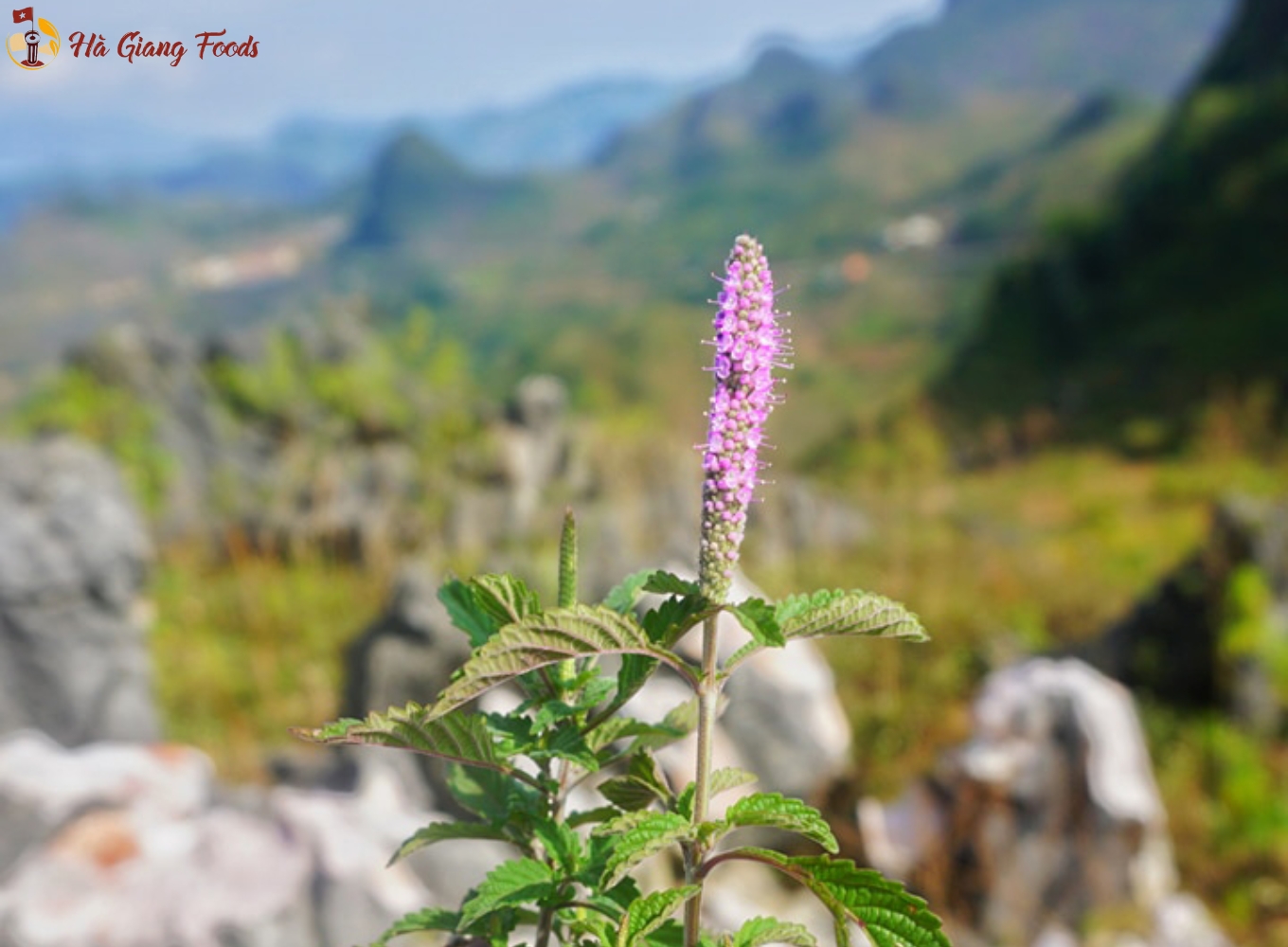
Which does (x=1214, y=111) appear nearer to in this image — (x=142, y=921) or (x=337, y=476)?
(x=337, y=476)

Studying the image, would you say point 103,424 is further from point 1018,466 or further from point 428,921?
point 1018,466

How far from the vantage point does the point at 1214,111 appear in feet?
237

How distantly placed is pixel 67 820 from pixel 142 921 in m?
0.81

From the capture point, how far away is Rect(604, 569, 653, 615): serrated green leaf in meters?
1.60

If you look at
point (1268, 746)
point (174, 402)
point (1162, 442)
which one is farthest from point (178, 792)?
point (1162, 442)

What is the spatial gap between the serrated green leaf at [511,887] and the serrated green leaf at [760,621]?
48 cm

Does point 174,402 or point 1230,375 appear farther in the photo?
point 1230,375

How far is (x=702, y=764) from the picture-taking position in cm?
147

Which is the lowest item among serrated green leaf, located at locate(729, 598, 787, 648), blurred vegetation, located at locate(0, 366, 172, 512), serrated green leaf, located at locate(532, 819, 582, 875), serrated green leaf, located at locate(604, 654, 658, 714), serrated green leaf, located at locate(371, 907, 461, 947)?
serrated green leaf, located at locate(371, 907, 461, 947)

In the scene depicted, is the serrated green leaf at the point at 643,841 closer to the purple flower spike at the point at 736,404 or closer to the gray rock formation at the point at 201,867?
the purple flower spike at the point at 736,404

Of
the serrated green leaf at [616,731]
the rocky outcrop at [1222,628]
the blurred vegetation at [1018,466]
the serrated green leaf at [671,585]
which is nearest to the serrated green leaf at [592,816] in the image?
the serrated green leaf at [616,731]

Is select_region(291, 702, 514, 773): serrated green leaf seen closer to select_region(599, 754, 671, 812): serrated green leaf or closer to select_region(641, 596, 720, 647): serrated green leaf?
select_region(599, 754, 671, 812): serrated green leaf

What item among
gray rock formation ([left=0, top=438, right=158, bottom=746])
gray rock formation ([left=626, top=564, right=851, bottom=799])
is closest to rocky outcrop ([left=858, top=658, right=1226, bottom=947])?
gray rock formation ([left=626, top=564, right=851, bottom=799])

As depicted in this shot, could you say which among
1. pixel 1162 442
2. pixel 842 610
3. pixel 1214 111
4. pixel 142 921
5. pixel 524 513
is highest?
pixel 1214 111
